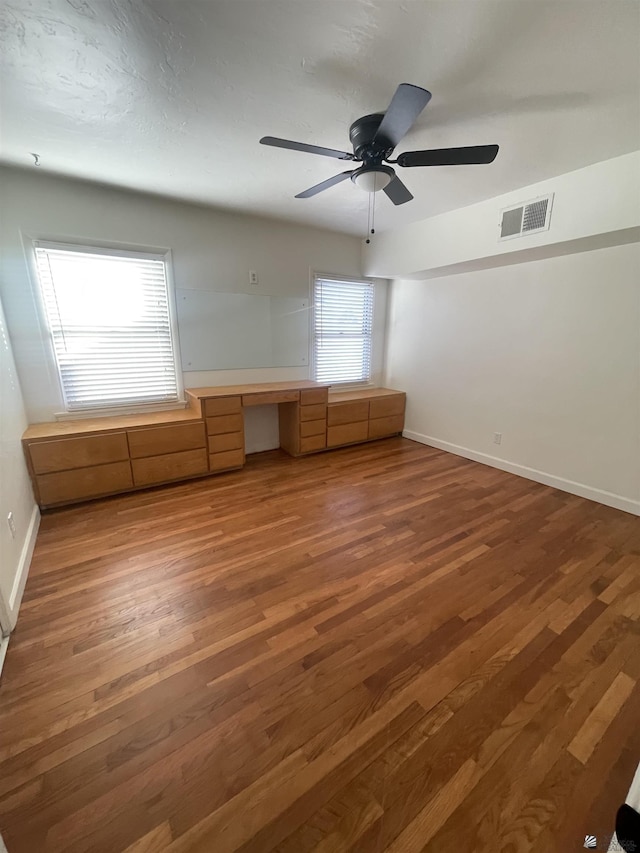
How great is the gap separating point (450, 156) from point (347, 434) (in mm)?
3111

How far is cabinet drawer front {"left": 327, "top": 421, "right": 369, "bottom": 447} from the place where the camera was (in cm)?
435

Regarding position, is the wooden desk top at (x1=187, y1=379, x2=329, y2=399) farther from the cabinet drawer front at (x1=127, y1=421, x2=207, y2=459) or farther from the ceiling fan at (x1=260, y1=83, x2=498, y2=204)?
the ceiling fan at (x1=260, y1=83, x2=498, y2=204)

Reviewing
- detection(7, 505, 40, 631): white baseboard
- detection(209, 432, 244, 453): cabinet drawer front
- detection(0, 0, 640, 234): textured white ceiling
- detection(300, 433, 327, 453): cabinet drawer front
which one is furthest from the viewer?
detection(300, 433, 327, 453): cabinet drawer front

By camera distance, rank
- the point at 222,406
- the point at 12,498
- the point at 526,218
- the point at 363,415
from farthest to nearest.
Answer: the point at 363,415 → the point at 222,406 → the point at 526,218 → the point at 12,498

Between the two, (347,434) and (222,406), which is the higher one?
(222,406)

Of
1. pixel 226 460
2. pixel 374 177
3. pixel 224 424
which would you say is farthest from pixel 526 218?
pixel 226 460

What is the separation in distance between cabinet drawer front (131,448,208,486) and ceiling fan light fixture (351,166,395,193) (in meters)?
2.72

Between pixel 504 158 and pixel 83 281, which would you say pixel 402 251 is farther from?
pixel 83 281

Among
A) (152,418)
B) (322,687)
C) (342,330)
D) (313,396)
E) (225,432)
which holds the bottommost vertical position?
(322,687)

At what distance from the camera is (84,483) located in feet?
9.70

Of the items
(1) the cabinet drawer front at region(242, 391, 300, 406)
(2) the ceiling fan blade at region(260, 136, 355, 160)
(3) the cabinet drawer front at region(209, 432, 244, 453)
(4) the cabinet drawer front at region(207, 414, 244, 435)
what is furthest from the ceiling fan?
(3) the cabinet drawer front at region(209, 432, 244, 453)

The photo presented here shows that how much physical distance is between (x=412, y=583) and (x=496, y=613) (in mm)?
473

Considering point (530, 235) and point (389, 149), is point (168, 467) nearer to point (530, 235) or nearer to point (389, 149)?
point (389, 149)

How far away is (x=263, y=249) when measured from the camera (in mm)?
3938
